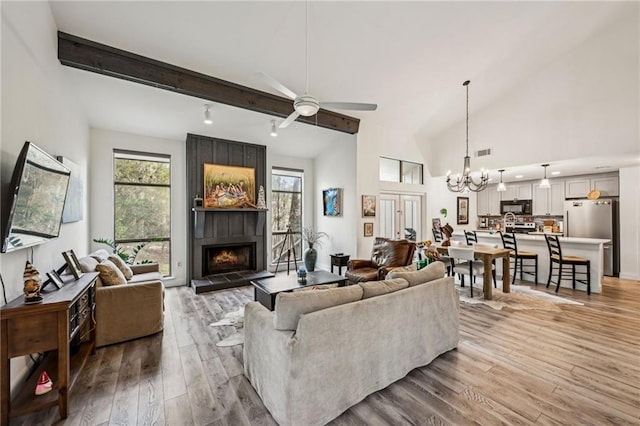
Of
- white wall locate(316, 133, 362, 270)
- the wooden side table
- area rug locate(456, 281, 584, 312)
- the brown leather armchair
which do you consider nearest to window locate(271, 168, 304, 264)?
white wall locate(316, 133, 362, 270)

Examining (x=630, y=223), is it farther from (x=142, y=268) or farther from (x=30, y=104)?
(x=30, y=104)

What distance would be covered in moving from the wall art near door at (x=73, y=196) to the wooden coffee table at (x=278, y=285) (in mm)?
2387

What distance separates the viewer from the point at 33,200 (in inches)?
85.1

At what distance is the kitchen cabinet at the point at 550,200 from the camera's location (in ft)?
23.8

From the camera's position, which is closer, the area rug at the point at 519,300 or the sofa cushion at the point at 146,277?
the sofa cushion at the point at 146,277

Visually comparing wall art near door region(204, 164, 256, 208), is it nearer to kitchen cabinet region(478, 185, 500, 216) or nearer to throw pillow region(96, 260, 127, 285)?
throw pillow region(96, 260, 127, 285)

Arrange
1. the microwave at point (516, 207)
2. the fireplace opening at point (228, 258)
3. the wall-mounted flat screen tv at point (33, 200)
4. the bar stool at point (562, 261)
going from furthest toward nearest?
the microwave at point (516, 207) → the fireplace opening at point (228, 258) → the bar stool at point (562, 261) → the wall-mounted flat screen tv at point (33, 200)

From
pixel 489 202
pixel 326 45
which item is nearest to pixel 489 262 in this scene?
pixel 326 45

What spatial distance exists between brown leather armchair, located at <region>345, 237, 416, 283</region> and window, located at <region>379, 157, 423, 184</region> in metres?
2.21

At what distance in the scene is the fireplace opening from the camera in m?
5.65

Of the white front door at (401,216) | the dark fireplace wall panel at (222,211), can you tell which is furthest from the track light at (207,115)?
the white front door at (401,216)

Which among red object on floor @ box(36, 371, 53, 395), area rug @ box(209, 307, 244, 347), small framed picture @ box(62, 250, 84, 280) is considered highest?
small framed picture @ box(62, 250, 84, 280)

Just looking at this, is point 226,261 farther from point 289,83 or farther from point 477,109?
point 477,109

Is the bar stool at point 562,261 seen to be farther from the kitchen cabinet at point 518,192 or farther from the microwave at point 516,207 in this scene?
the kitchen cabinet at point 518,192
